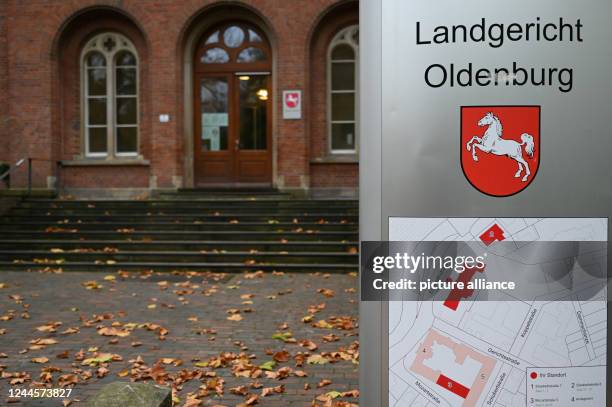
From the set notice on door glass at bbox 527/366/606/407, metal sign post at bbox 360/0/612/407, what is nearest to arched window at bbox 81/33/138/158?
metal sign post at bbox 360/0/612/407

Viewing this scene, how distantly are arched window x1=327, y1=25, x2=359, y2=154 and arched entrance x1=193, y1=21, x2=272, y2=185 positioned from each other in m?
1.75

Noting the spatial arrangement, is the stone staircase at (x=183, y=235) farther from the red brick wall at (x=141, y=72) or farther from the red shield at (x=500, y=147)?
the red shield at (x=500, y=147)

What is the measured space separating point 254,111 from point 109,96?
4.24 metres

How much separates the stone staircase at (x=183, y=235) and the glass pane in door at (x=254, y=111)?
232cm

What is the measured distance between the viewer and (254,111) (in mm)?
16469

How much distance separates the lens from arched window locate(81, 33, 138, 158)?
16.7 metres

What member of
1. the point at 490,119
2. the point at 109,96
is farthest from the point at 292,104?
the point at 490,119

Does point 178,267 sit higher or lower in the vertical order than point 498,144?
lower

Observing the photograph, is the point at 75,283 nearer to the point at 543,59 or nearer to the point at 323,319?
the point at 323,319

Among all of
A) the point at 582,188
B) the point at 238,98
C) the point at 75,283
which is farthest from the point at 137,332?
the point at 238,98

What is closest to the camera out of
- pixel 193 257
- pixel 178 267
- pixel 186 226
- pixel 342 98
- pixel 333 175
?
pixel 178 267

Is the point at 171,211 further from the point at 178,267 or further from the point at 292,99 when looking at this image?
the point at 292,99

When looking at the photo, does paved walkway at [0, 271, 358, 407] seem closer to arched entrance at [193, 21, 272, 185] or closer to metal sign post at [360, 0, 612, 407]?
metal sign post at [360, 0, 612, 407]

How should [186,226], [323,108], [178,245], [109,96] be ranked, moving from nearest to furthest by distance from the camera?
[178,245] → [186,226] → [323,108] → [109,96]
